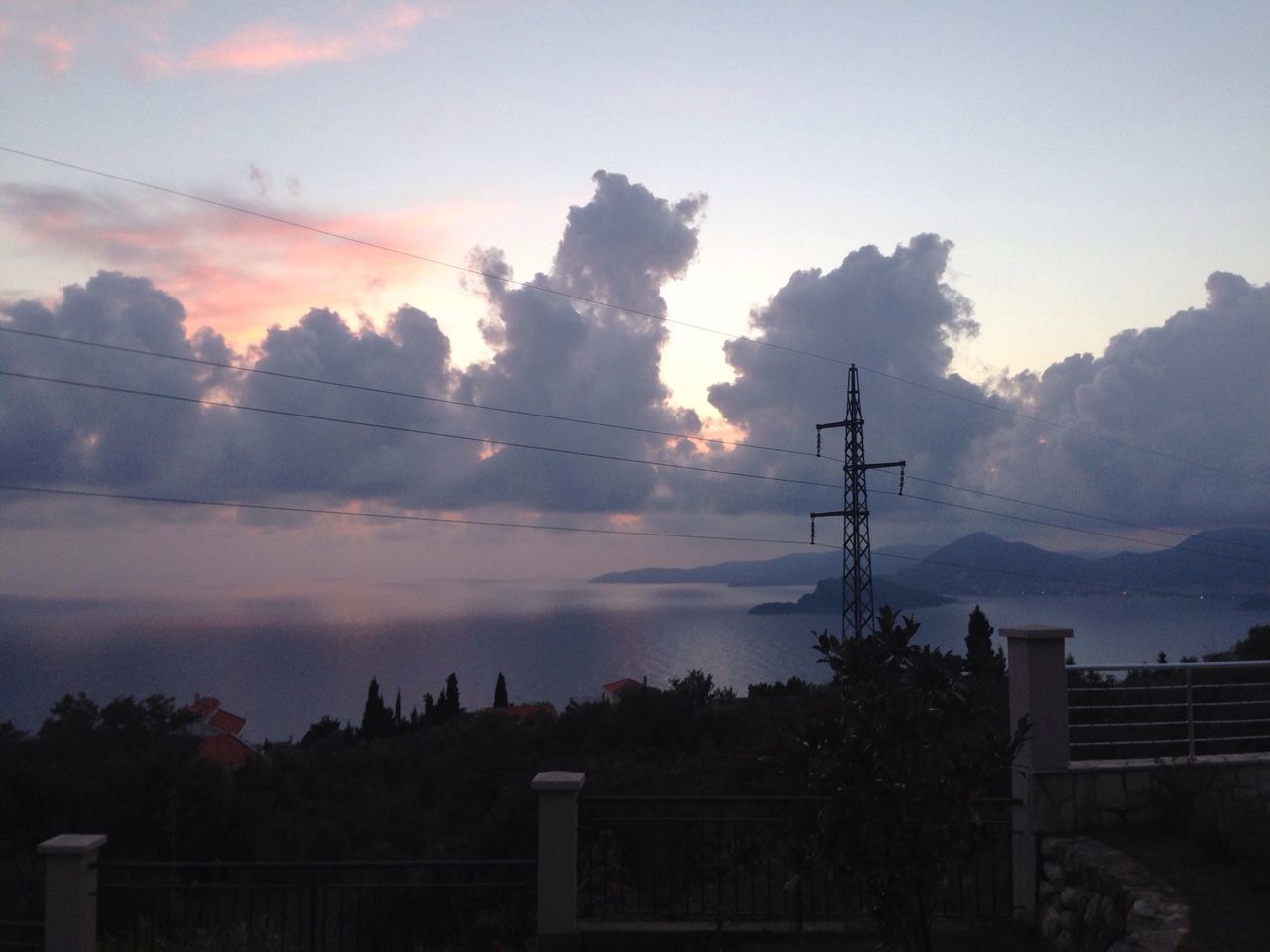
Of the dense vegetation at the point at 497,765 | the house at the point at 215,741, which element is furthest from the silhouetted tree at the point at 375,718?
Answer: the dense vegetation at the point at 497,765

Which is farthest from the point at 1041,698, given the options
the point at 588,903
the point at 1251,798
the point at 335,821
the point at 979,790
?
the point at 335,821

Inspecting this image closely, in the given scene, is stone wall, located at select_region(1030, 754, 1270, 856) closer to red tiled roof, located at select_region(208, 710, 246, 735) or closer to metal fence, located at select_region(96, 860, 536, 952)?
metal fence, located at select_region(96, 860, 536, 952)

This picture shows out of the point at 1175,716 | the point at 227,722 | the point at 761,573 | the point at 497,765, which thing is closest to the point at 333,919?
the point at 497,765

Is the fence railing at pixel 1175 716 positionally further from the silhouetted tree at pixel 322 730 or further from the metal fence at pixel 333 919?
the silhouetted tree at pixel 322 730

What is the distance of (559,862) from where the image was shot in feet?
28.0

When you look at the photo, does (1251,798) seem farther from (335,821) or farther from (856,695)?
(335,821)

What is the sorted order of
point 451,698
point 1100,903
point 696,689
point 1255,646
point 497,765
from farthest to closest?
point 451,698
point 696,689
point 497,765
point 1255,646
point 1100,903

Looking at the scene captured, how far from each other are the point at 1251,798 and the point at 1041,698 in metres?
1.80

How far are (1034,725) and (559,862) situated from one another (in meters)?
4.44

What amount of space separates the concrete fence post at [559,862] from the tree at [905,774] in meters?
3.14

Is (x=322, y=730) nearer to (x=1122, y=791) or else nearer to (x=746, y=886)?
(x=746, y=886)

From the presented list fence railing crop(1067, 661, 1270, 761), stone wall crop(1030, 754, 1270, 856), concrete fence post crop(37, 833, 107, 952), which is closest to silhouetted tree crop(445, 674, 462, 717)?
fence railing crop(1067, 661, 1270, 761)

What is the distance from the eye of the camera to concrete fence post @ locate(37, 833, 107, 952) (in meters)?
8.33

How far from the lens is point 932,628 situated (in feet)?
212
